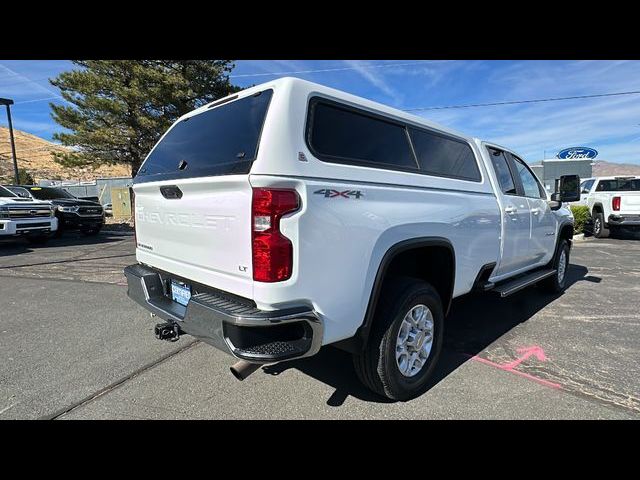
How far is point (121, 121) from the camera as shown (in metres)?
→ 16.8

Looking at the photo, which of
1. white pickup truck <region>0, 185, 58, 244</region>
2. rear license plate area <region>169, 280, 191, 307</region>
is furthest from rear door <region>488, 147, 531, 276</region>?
white pickup truck <region>0, 185, 58, 244</region>

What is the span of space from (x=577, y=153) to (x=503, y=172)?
32.6m

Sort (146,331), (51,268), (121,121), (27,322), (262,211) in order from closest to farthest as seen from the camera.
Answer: (262,211)
(146,331)
(27,322)
(51,268)
(121,121)

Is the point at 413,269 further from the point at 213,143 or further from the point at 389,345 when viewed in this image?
the point at 213,143

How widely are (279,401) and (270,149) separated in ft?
6.11

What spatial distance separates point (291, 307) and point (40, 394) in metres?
2.34

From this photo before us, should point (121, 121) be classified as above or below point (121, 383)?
above

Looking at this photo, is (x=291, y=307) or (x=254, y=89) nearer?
(x=291, y=307)

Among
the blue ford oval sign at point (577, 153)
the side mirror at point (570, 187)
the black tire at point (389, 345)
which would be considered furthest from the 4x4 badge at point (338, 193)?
the blue ford oval sign at point (577, 153)

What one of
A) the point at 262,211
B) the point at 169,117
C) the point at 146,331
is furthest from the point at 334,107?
the point at 169,117

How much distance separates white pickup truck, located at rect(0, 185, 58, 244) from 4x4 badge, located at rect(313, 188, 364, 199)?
11.4 metres
